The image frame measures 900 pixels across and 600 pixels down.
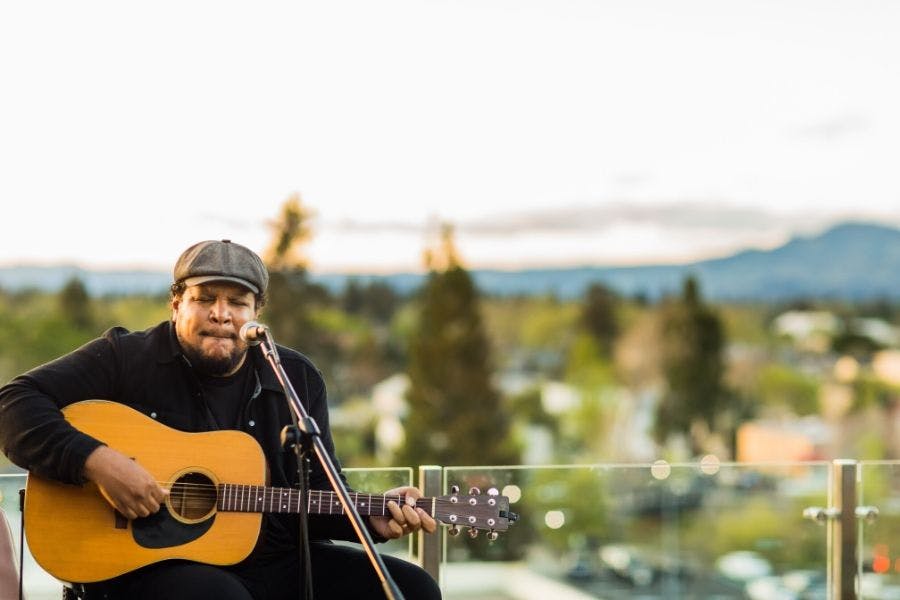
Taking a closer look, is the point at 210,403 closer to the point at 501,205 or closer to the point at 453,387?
the point at 453,387

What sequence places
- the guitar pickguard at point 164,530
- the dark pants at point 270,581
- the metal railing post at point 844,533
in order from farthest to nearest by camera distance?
the metal railing post at point 844,533 < the guitar pickguard at point 164,530 < the dark pants at point 270,581

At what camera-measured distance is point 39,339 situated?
36.0 m

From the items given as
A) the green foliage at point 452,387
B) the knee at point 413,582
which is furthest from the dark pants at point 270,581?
the green foliage at point 452,387

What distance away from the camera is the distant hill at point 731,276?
36875mm

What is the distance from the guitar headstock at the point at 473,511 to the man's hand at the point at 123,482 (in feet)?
2.36

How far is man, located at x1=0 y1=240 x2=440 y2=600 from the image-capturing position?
2916mm

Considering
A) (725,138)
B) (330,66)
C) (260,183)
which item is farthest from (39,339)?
(725,138)

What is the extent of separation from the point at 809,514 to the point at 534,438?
34381 millimetres

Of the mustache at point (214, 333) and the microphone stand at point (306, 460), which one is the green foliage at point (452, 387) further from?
the microphone stand at point (306, 460)

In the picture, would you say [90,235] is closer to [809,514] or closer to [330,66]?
[330,66]

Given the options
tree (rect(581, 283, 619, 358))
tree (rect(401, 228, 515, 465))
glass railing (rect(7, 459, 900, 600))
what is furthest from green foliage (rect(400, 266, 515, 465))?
glass railing (rect(7, 459, 900, 600))

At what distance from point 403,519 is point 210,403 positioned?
606mm

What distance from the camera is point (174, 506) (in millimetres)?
2982

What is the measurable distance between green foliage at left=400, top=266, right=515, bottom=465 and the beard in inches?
1282
